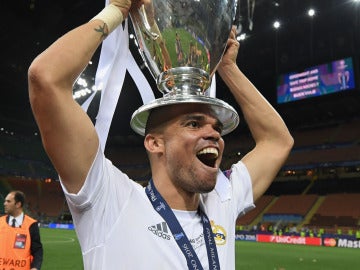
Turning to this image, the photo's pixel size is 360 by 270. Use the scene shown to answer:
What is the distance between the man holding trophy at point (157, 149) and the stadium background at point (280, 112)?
15.9 meters

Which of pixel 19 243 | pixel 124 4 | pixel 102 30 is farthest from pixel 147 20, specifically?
pixel 19 243

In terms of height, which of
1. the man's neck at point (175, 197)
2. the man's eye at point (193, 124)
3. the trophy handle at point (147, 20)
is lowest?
the man's neck at point (175, 197)

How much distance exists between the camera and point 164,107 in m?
1.49

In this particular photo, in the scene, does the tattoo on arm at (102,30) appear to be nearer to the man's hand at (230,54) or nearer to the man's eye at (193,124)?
the man's eye at (193,124)

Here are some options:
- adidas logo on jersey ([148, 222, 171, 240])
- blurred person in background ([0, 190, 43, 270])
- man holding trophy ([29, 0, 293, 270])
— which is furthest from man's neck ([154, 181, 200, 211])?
blurred person in background ([0, 190, 43, 270])

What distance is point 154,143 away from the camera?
1525mm

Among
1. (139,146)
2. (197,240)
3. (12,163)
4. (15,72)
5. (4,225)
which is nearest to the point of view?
(197,240)

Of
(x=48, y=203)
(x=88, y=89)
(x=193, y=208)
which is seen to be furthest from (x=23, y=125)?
(x=193, y=208)

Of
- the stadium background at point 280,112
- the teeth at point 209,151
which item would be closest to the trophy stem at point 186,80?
the teeth at point 209,151

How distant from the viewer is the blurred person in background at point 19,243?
14.1ft

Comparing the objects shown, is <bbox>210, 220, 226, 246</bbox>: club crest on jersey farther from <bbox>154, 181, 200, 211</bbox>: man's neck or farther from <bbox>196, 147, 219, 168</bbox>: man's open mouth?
<bbox>196, 147, 219, 168</bbox>: man's open mouth

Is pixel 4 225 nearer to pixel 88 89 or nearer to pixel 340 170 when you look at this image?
pixel 88 89

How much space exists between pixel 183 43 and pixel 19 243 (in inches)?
145

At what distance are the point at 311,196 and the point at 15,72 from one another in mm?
22728
